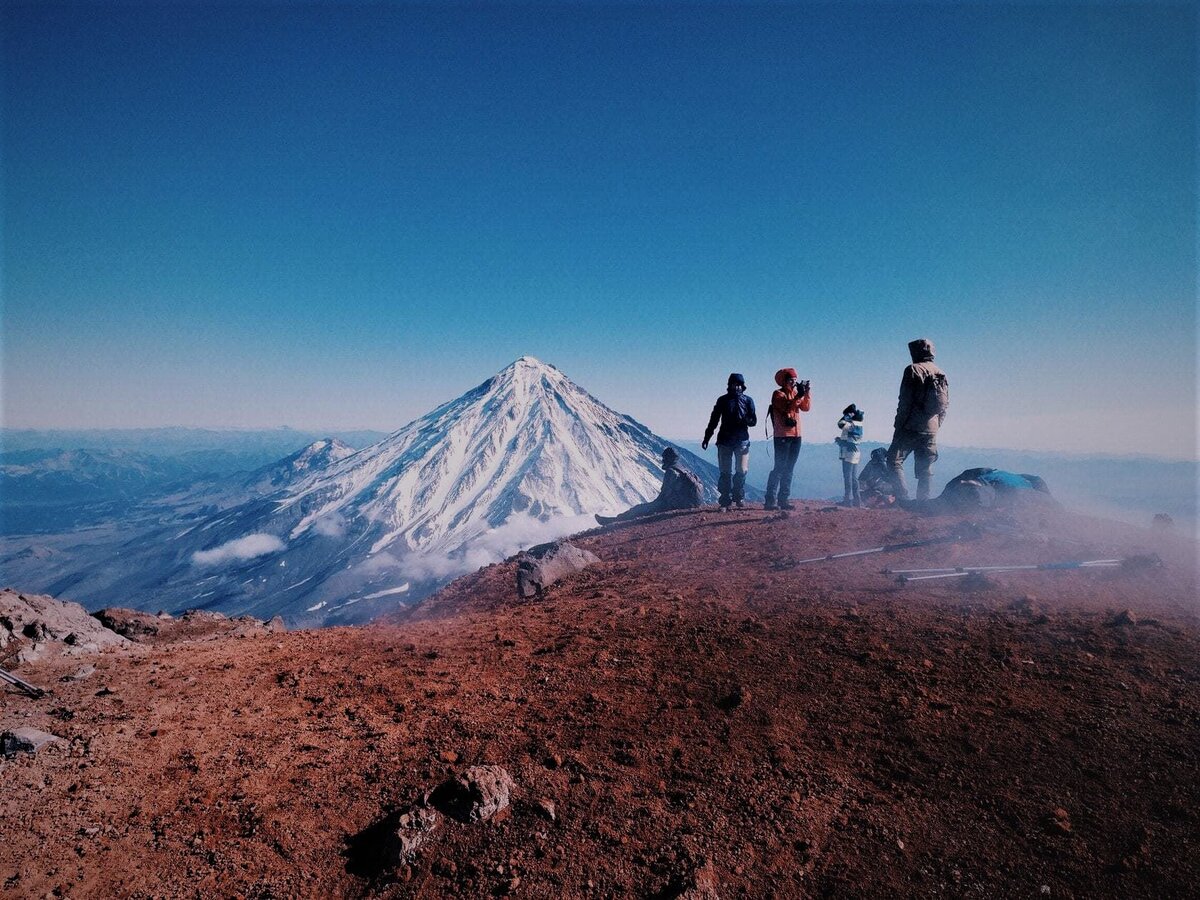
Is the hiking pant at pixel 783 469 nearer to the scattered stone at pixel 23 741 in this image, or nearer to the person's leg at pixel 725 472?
the person's leg at pixel 725 472

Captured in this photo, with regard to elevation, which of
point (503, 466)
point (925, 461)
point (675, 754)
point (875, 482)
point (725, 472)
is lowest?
point (503, 466)

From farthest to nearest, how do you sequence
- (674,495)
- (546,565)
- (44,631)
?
(674,495) → (546,565) → (44,631)

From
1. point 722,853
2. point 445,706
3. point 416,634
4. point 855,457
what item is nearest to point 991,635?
point 722,853

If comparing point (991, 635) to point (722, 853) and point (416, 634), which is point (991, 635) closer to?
point (722, 853)

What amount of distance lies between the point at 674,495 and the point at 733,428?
4.04 m

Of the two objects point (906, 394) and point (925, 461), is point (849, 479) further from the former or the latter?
point (906, 394)

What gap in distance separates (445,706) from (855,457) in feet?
39.5

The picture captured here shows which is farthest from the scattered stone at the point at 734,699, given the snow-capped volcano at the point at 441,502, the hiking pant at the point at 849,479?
the snow-capped volcano at the point at 441,502

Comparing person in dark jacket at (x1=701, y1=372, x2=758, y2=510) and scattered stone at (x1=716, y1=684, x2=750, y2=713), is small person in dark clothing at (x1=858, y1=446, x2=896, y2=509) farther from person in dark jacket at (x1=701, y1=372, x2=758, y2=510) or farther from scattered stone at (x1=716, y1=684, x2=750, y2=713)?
scattered stone at (x1=716, y1=684, x2=750, y2=713)

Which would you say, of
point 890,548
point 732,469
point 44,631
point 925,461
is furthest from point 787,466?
point 44,631

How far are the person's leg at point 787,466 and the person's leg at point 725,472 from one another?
1.13 metres

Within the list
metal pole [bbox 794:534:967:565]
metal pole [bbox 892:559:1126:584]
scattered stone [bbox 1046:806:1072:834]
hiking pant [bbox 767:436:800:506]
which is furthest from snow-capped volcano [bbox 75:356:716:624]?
scattered stone [bbox 1046:806:1072:834]

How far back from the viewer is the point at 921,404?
32.5 feet

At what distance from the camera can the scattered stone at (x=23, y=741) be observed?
398 cm
